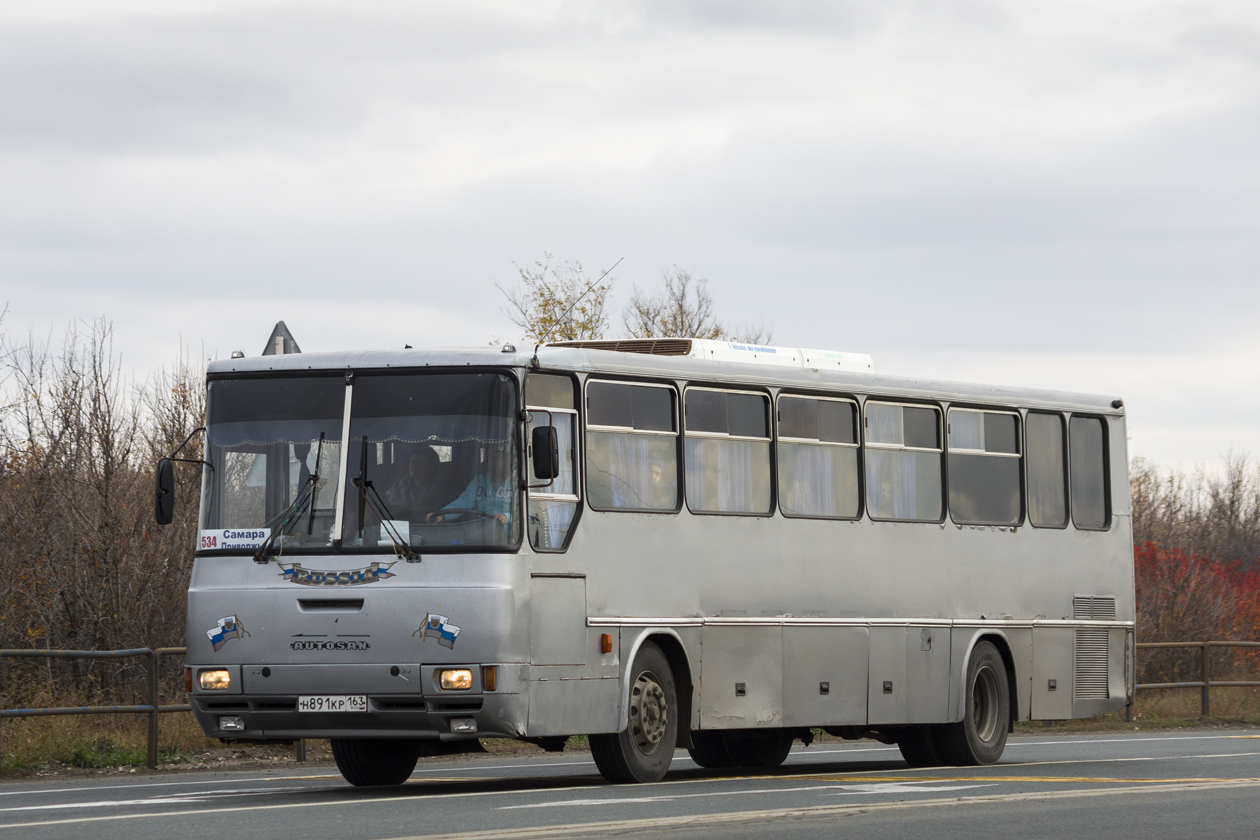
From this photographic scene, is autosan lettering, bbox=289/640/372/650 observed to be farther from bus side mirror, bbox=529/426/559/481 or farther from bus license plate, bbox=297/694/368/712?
bus side mirror, bbox=529/426/559/481

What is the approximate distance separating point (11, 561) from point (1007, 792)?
53.4ft

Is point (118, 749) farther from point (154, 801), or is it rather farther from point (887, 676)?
point (887, 676)

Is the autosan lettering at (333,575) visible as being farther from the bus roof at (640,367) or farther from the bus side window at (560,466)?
the bus roof at (640,367)

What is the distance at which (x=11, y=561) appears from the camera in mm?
26562

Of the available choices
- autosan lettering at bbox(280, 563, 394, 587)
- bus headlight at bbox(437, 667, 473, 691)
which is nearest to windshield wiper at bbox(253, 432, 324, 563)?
autosan lettering at bbox(280, 563, 394, 587)

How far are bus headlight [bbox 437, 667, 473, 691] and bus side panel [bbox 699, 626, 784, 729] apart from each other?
2.66 meters

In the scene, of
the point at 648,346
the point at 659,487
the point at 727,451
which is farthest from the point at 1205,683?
the point at 659,487

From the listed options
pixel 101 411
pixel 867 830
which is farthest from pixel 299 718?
pixel 101 411

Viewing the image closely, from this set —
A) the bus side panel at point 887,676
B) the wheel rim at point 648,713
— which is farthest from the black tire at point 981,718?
the wheel rim at point 648,713

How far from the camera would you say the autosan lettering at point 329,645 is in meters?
14.0

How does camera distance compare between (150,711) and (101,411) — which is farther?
(101,411)

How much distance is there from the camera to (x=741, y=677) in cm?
1628

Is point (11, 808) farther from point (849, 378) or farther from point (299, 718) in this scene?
point (849, 378)

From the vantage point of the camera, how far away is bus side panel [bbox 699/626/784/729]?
16.0 m
